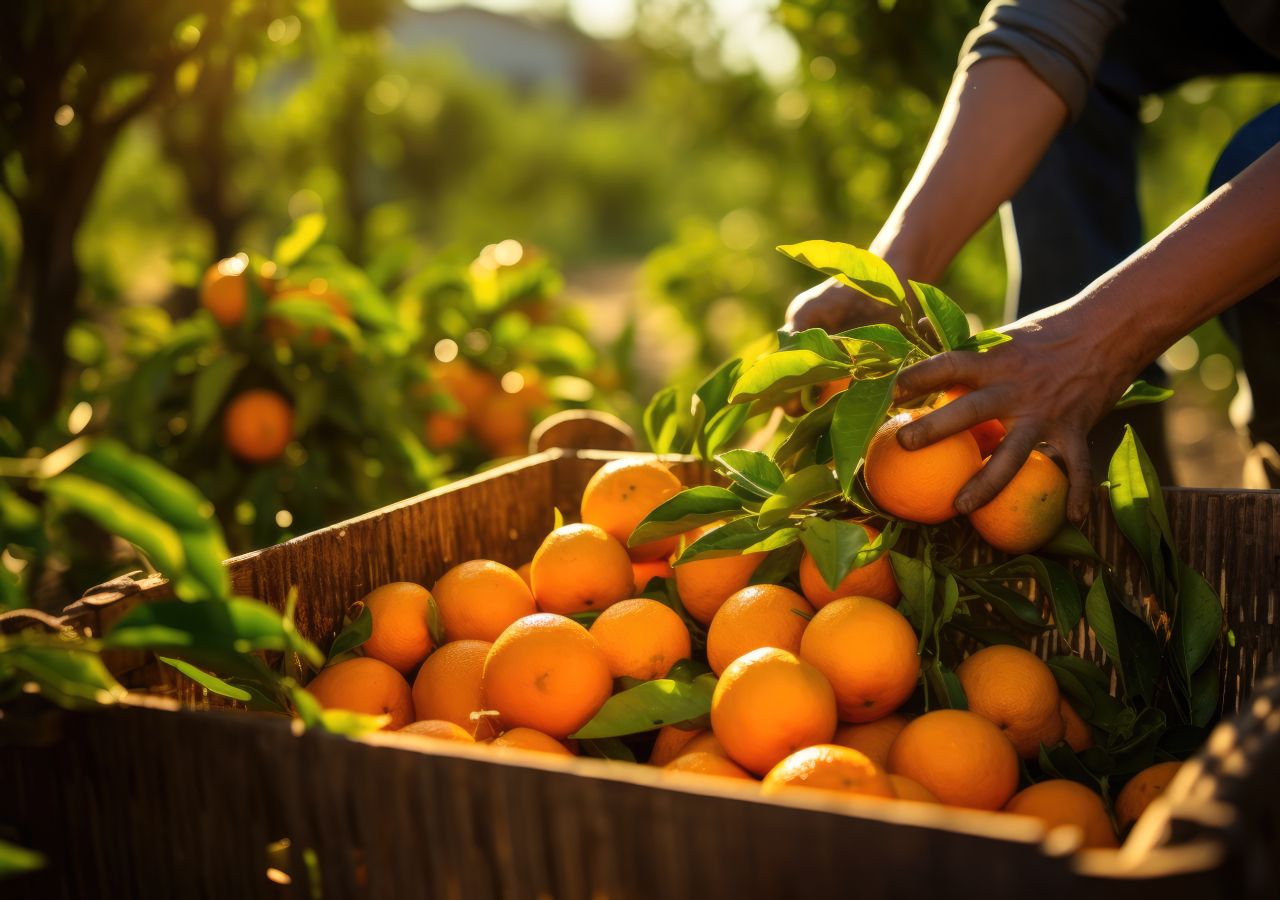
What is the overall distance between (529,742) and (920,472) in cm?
40

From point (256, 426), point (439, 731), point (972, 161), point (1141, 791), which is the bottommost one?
point (1141, 791)

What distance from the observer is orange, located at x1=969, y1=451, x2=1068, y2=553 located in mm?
992

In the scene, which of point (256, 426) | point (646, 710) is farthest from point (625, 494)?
point (256, 426)

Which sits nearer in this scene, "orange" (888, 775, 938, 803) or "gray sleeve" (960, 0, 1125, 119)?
"orange" (888, 775, 938, 803)

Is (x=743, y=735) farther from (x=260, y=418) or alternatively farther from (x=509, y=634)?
(x=260, y=418)

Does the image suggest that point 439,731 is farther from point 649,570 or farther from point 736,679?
point 649,570

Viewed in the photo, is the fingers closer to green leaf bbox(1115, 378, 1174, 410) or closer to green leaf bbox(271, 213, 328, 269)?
green leaf bbox(1115, 378, 1174, 410)

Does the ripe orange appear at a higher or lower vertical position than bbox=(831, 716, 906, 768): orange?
higher

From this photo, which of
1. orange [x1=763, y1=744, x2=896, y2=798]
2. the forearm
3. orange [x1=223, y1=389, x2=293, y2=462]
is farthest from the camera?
orange [x1=223, y1=389, x2=293, y2=462]

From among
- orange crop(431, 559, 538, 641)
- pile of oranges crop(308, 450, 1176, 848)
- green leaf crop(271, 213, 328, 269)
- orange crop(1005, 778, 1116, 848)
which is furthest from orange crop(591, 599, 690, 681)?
green leaf crop(271, 213, 328, 269)

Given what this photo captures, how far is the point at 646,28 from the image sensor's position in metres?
4.23

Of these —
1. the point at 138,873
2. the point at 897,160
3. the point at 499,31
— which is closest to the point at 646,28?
the point at 897,160

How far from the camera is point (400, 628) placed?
1095 millimetres

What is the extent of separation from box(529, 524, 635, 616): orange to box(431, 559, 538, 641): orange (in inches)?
1.2
